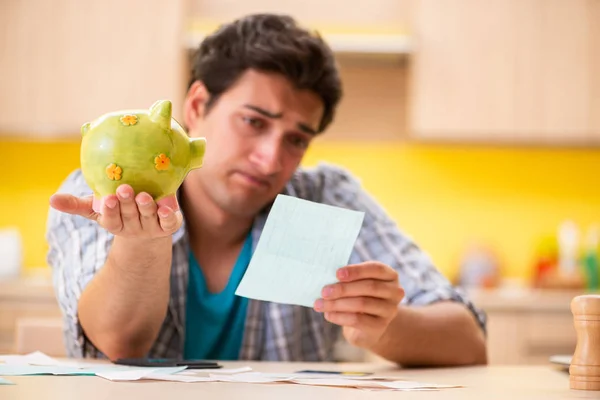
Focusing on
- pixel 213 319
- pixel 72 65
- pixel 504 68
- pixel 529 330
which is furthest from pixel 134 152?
pixel 504 68

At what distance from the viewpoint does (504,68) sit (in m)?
3.31

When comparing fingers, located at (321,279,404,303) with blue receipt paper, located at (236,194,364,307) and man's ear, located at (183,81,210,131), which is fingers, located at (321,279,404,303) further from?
man's ear, located at (183,81,210,131)

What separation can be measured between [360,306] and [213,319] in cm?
51

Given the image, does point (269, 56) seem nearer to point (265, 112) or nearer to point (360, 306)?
point (265, 112)

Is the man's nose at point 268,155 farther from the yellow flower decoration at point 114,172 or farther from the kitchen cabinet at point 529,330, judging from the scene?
the kitchen cabinet at point 529,330

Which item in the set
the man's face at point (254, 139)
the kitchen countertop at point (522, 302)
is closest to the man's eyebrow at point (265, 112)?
the man's face at point (254, 139)

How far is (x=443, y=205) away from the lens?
355cm

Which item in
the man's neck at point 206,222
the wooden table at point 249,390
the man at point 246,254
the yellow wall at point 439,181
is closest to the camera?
the wooden table at point 249,390

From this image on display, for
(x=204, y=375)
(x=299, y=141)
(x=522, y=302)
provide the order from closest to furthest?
(x=204, y=375) → (x=299, y=141) → (x=522, y=302)

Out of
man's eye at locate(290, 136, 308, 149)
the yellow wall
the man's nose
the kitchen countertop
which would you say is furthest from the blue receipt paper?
the yellow wall

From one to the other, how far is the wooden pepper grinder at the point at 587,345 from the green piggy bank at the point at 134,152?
1.85 feet

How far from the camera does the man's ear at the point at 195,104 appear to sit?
5.84ft

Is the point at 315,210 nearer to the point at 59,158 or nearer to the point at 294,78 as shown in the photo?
the point at 294,78

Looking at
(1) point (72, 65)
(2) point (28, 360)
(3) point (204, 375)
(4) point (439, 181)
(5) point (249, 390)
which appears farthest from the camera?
(4) point (439, 181)
